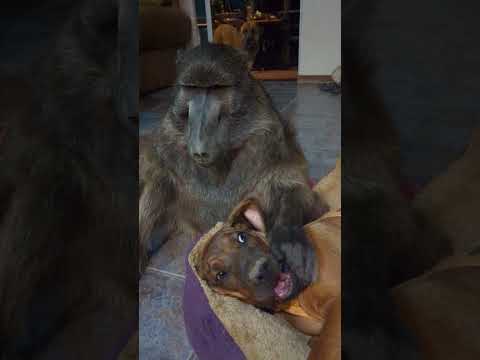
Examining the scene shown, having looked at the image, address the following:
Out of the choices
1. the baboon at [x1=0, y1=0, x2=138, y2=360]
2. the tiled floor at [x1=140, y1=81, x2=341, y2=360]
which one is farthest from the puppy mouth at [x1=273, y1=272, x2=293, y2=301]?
the baboon at [x1=0, y1=0, x2=138, y2=360]

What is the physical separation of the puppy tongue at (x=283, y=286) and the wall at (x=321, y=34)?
30cm

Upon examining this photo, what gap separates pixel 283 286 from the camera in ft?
1.71

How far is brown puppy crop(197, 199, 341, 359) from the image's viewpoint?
0.52 m

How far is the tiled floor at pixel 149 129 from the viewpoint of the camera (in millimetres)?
539

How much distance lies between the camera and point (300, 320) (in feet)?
1.72

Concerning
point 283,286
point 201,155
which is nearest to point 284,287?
point 283,286

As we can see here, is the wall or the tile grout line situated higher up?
the wall

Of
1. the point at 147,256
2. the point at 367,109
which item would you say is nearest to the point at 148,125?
the point at 147,256

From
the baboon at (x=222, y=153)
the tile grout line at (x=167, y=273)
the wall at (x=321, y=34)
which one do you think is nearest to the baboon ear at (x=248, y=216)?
the baboon at (x=222, y=153)

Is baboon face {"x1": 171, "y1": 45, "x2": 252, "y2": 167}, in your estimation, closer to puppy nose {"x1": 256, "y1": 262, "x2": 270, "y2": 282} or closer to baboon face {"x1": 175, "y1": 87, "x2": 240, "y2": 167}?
baboon face {"x1": 175, "y1": 87, "x2": 240, "y2": 167}

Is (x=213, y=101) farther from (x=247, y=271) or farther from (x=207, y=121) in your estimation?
(x=247, y=271)

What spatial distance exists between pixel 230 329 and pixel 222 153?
0.26m

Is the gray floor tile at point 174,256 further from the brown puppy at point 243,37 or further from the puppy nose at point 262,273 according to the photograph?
the brown puppy at point 243,37

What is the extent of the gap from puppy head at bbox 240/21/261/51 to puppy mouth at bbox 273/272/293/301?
338 mm
